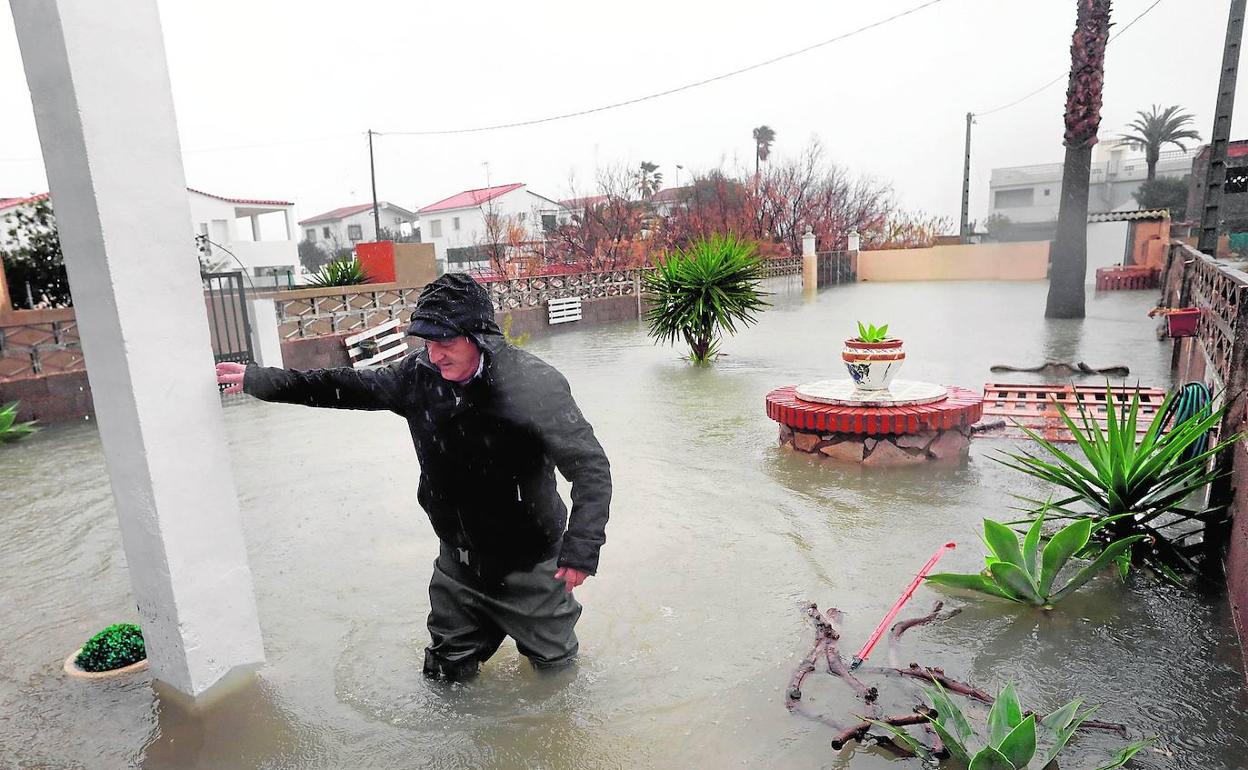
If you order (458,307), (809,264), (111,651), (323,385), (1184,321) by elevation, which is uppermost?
(458,307)

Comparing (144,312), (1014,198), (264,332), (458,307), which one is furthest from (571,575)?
(1014,198)

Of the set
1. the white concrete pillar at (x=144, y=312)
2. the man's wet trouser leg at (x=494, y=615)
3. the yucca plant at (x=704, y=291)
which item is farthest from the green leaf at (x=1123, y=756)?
the yucca plant at (x=704, y=291)

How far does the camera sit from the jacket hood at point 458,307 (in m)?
2.13

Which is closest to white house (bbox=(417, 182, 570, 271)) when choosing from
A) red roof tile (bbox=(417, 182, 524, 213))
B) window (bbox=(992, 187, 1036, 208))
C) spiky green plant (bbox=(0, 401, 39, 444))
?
red roof tile (bbox=(417, 182, 524, 213))

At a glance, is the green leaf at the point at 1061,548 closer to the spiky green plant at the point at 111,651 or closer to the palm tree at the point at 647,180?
the spiky green plant at the point at 111,651

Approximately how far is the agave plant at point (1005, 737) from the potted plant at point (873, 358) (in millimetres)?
3164

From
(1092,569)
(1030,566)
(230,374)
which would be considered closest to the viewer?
(230,374)

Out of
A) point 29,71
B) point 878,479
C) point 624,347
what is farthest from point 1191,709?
point 624,347

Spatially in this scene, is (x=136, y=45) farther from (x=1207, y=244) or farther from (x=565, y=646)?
(x=1207, y=244)

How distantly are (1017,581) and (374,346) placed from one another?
31.3ft

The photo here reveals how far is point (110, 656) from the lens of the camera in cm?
282

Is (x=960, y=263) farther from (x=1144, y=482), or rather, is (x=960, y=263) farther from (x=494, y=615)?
(x=494, y=615)

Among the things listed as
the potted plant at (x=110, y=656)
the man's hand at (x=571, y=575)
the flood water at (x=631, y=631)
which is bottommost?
the flood water at (x=631, y=631)

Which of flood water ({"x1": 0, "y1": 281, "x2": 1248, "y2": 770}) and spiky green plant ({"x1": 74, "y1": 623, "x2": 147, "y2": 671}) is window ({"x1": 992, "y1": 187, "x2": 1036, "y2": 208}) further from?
spiky green plant ({"x1": 74, "y1": 623, "x2": 147, "y2": 671})
